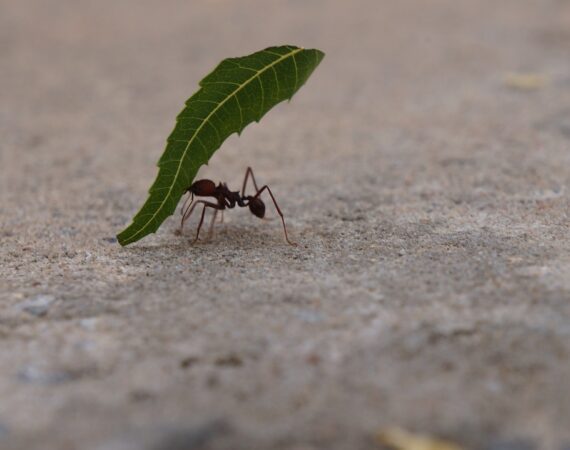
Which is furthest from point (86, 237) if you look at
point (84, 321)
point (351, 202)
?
point (351, 202)

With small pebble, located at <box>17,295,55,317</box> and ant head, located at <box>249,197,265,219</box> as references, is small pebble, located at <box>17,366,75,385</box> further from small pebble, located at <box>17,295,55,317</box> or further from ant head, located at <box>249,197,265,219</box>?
ant head, located at <box>249,197,265,219</box>

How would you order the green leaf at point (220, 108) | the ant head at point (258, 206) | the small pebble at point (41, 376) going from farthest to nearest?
the ant head at point (258, 206), the green leaf at point (220, 108), the small pebble at point (41, 376)

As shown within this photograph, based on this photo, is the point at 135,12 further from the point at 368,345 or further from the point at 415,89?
the point at 368,345

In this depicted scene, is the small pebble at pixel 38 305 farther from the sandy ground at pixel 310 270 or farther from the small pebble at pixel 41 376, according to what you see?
the small pebble at pixel 41 376

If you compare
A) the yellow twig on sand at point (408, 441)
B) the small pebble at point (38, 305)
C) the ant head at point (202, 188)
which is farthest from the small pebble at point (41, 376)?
the ant head at point (202, 188)

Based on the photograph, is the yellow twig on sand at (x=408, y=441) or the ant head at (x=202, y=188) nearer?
the yellow twig on sand at (x=408, y=441)

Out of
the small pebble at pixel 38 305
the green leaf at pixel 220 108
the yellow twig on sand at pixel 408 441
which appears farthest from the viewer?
the green leaf at pixel 220 108
